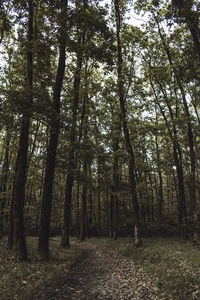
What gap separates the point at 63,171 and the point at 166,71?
481 inches

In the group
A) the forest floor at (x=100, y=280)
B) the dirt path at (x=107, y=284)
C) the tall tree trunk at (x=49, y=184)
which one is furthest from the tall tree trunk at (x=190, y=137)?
the dirt path at (x=107, y=284)

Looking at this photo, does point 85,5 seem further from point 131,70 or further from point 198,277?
point 198,277

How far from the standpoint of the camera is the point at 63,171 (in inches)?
568

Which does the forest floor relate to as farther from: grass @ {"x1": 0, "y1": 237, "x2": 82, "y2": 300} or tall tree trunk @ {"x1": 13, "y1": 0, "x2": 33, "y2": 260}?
tall tree trunk @ {"x1": 13, "y1": 0, "x2": 33, "y2": 260}

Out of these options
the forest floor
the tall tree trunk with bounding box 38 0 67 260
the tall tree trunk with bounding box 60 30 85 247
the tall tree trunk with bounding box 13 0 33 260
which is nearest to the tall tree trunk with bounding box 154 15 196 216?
the forest floor

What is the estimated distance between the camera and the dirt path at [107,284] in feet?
21.7

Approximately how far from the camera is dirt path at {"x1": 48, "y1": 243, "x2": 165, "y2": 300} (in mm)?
6604

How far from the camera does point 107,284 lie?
310 inches

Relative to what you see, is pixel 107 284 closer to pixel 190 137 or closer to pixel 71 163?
pixel 71 163

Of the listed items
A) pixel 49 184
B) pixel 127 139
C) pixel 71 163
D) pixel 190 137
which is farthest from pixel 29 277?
pixel 190 137

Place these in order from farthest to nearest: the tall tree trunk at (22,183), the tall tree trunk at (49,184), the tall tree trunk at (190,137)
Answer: the tall tree trunk at (190,137), the tall tree trunk at (49,184), the tall tree trunk at (22,183)

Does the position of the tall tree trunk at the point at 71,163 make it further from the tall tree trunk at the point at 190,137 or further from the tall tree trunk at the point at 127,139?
the tall tree trunk at the point at 190,137

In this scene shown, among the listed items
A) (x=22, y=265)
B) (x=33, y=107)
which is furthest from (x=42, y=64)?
(x=22, y=265)

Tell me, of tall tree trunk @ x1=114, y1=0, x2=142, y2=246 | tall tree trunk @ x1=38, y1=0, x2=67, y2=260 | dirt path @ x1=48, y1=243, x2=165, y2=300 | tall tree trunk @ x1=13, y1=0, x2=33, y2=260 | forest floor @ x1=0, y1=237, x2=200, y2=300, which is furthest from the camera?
tall tree trunk @ x1=114, y1=0, x2=142, y2=246
